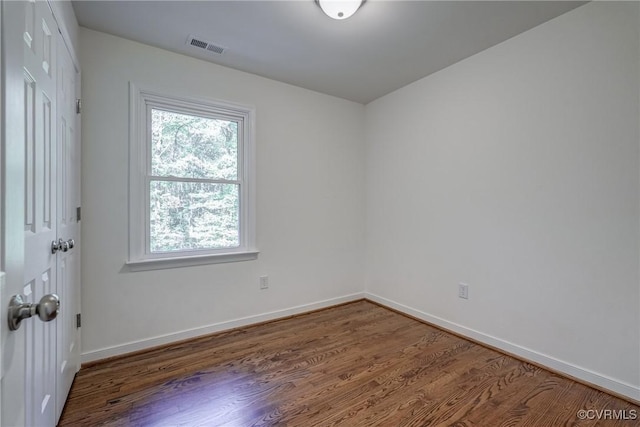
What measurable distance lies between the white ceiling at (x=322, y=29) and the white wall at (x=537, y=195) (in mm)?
264

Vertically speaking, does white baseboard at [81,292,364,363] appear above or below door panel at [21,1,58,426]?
below

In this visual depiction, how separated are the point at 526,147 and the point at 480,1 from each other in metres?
1.05

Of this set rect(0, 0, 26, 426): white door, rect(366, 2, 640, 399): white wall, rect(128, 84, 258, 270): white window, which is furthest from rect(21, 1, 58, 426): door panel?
rect(366, 2, 640, 399): white wall

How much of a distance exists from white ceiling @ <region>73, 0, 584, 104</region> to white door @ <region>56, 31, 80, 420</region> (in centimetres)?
63

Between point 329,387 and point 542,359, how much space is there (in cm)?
156

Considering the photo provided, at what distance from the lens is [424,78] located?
2.92m

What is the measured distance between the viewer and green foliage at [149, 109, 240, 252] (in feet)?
8.09

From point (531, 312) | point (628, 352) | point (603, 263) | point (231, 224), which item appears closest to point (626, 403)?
point (628, 352)

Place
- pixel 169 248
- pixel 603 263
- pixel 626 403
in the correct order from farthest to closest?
pixel 169 248
pixel 603 263
pixel 626 403

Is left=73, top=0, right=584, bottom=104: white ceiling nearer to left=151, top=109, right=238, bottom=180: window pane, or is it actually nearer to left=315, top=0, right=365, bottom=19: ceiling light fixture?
left=315, top=0, right=365, bottom=19: ceiling light fixture

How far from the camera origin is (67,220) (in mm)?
1696

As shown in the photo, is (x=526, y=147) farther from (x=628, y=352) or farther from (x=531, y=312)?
(x=628, y=352)

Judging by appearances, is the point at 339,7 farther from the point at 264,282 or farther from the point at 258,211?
the point at 264,282

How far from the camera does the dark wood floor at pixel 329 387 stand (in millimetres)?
1603
